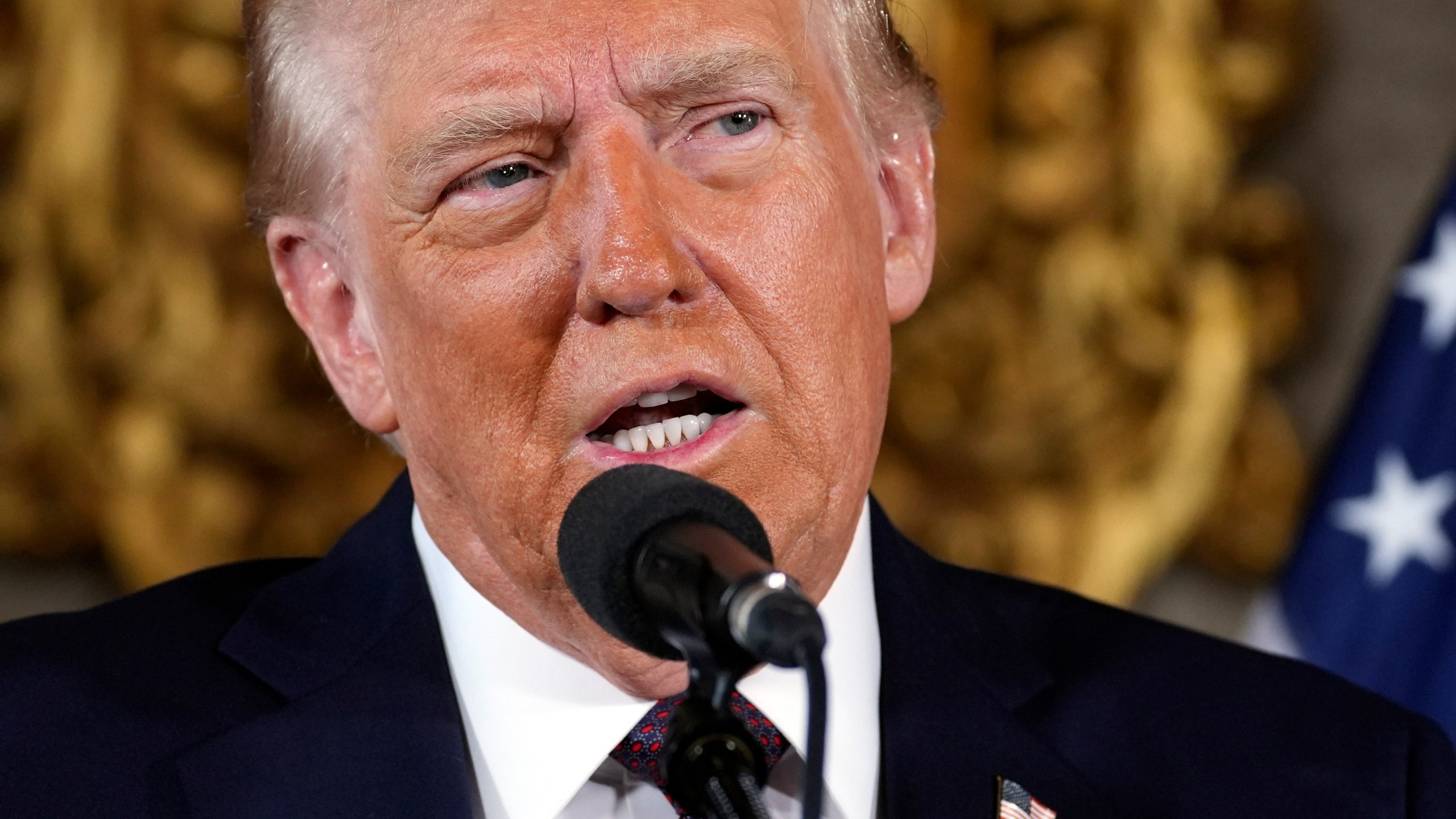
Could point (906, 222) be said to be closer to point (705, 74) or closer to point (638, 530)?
point (705, 74)

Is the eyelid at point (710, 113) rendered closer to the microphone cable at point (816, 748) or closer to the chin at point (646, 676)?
the chin at point (646, 676)

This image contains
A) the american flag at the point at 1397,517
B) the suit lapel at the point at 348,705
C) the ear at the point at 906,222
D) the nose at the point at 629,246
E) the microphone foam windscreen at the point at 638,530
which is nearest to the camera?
the microphone foam windscreen at the point at 638,530

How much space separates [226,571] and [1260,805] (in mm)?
1485

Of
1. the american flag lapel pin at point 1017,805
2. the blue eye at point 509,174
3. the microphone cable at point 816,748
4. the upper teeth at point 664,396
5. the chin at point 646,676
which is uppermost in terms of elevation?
the blue eye at point 509,174

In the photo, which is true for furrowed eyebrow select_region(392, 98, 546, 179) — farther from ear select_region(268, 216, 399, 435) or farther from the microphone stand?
the microphone stand

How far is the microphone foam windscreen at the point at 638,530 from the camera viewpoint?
1240mm

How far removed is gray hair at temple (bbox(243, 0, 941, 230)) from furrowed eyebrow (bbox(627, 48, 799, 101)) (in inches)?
6.7

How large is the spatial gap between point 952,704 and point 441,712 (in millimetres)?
662

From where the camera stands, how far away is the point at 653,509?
1.24m

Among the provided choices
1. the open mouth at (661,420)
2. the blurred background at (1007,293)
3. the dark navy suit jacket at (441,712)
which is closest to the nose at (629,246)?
the open mouth at (661,420)

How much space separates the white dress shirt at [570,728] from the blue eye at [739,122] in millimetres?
599

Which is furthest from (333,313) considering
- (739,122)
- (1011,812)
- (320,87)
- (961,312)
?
(961,312)

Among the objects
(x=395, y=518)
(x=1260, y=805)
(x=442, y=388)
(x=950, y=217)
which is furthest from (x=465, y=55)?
(x=950, y=217)

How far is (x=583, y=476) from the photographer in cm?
179
